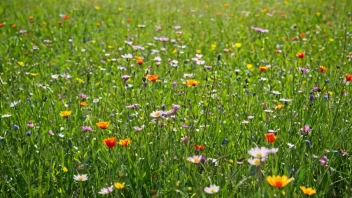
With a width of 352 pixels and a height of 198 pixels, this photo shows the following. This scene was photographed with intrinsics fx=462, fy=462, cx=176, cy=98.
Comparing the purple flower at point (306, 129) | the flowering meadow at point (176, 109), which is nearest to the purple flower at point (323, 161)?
the flowering meadow at point (176, 109)

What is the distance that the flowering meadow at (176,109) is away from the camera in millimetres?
1951

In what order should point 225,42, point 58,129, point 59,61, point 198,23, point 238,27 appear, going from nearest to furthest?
point 58,129, point 59,61, point 225,42, point 238,27, point 198,23

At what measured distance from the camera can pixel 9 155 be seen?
2211 millimetres

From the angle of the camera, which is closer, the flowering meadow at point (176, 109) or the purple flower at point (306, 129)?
the flowering meadow at point (176, 109)

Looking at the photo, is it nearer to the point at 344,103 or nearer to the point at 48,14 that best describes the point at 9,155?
the point at 344,103

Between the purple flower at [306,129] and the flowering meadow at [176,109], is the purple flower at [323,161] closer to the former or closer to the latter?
the flowering meadow at [176,109]

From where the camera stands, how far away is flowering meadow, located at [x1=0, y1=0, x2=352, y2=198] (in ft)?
6.40

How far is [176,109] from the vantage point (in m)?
2.23

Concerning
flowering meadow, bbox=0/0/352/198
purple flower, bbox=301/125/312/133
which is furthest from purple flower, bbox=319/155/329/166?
purple flower, bbox=301/125/312/133

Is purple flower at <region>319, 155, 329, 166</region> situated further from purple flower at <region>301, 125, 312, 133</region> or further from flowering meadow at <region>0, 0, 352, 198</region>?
purple flower at <region>301, 125, 312, 133</region>

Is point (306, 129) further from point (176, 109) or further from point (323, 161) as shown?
point (176, 109)

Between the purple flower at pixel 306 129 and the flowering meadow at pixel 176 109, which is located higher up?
the purple flower at pixel 306 129

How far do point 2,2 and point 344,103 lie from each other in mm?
6279

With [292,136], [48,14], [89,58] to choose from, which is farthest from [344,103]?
[48,14]
